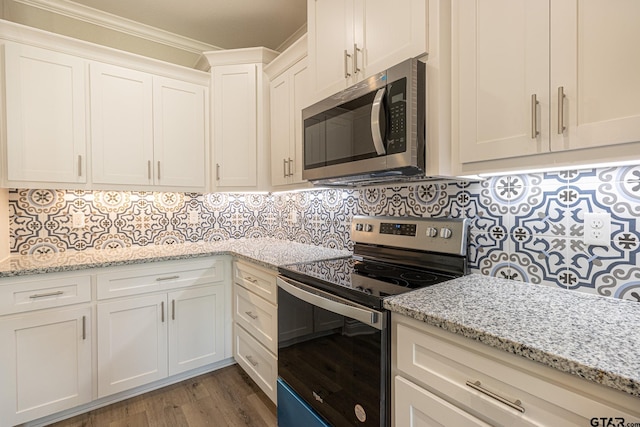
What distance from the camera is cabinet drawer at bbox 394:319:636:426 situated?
0.67 meters

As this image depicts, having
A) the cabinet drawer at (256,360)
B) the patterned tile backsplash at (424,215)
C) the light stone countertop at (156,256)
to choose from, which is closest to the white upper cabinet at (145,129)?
the patterned tile backsplash at (424,215)

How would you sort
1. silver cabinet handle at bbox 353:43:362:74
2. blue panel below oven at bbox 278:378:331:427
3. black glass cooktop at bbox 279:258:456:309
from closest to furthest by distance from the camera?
black glass cooktop at bbox 279:258:456:309 → blue panel below oven at bbox 278:378:331:427 → silver cabinet handle at bbox 353:43:362:74

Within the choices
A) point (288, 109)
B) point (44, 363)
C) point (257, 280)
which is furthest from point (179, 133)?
point (44, 363)

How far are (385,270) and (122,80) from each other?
7.16ft

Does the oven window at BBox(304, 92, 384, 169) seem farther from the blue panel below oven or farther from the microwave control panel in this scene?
the blue panel below oven

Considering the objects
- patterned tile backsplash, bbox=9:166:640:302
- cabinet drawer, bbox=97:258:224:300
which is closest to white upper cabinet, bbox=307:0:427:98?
patterned tile backsplash, bbox=9:166:640:302

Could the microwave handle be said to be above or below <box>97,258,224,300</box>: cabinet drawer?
above

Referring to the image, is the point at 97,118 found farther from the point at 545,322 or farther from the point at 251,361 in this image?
the point at 545,322

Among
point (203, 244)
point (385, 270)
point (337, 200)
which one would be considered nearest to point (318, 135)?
point (337, 200)

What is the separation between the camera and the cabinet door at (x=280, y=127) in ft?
7.27

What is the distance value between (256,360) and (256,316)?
0.95ft

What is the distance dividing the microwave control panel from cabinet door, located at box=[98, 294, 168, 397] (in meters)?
1.75

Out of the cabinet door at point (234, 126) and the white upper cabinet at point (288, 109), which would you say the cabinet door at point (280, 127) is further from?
the cabinet door at point (234, 126)

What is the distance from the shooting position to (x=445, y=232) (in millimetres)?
1430
